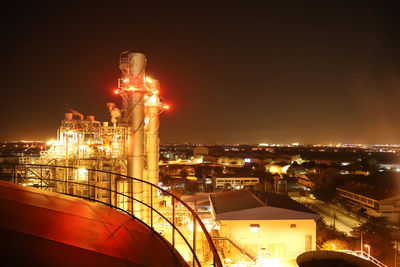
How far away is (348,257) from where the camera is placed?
1086 cm

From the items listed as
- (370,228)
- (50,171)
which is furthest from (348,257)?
(50,171)

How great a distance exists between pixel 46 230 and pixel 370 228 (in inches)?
851

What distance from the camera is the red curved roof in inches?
120

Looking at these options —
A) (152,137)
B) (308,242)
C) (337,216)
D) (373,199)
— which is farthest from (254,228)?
(373,199)

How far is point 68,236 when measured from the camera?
3.58 metres

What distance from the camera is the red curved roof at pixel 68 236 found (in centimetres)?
304

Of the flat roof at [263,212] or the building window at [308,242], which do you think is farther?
the flat roof at [263,212]

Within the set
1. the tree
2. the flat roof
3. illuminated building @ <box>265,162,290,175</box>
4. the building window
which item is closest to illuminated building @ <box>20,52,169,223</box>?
the flat roof

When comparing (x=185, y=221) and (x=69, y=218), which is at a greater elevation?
(x=69, y=218)

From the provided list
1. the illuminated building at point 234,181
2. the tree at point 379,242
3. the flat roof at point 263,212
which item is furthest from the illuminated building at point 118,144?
the illuminated building at point 234,181

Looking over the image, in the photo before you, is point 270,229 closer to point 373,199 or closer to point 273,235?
point 273,235

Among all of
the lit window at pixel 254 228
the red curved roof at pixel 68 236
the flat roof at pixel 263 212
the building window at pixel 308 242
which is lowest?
the building window at pixel 308 242

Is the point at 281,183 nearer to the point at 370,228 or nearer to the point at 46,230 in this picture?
the point at 370,228

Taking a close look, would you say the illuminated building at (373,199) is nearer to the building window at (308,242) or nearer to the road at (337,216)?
the road at (337,216)
